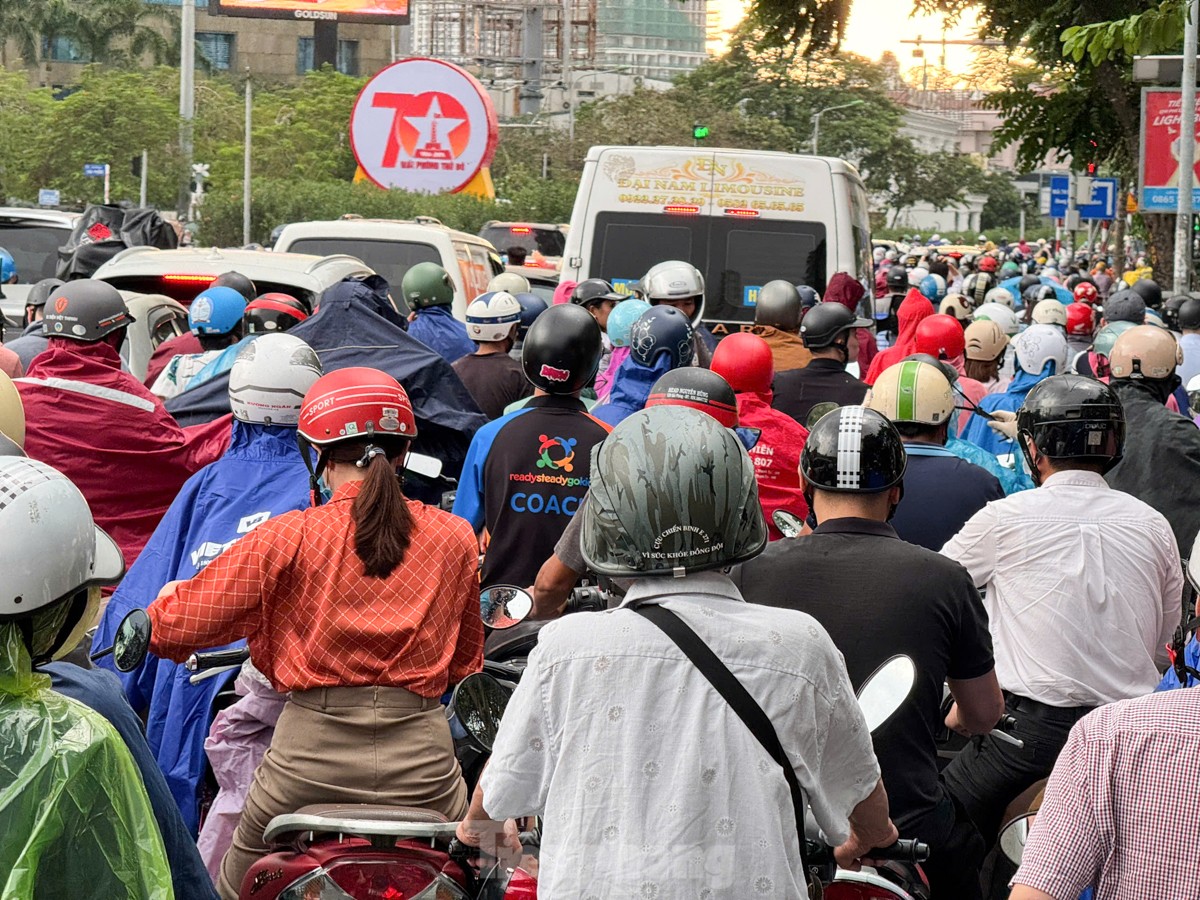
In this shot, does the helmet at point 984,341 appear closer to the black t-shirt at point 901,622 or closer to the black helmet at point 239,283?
the black helmet at point 239,283

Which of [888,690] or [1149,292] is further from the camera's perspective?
[1149,292]

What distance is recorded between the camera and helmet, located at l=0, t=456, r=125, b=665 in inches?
113

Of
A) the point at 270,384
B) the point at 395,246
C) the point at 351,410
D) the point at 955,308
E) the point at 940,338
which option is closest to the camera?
the point at 351,410

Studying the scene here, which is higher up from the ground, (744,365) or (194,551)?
(744,365)

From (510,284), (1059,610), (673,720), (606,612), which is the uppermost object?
(510,284)

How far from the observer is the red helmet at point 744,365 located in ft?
24.2

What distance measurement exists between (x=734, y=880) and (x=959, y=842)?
5.19 feet

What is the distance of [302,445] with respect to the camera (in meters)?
4.96

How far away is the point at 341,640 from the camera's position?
14.1 ft

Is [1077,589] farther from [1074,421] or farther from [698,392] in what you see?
[698,392]

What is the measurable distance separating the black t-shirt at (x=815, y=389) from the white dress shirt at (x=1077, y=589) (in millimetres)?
3717

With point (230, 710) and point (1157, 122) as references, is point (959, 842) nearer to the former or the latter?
point (230, 710)

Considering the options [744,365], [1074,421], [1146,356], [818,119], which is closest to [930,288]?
[1146,356]

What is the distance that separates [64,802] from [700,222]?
422 inches
